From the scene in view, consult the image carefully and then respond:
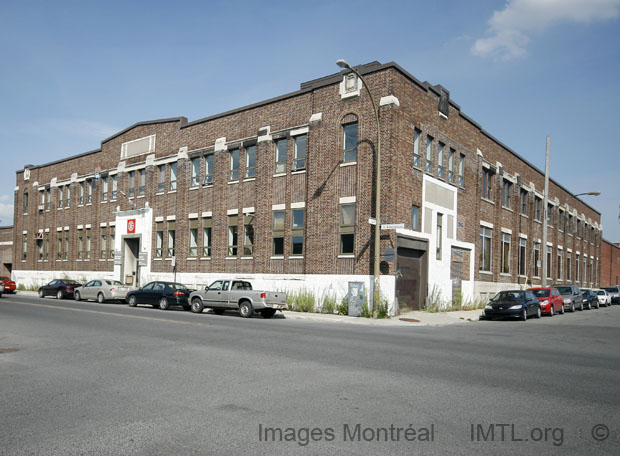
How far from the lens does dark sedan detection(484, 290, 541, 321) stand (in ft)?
75.6

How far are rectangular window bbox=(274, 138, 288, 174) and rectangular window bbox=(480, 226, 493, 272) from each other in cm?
1312

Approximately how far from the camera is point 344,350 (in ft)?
38.5

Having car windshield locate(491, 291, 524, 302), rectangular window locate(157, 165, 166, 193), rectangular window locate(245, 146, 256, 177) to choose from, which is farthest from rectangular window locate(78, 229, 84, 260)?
car windshield locate(491, 291, 524, 302)

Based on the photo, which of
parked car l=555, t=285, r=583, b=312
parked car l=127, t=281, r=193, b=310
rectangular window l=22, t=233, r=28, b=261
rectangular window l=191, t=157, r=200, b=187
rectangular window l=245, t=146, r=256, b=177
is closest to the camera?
parked car l=127, t=281, r=193, b=310

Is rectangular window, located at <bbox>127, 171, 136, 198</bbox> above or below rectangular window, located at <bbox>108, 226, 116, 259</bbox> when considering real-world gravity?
above

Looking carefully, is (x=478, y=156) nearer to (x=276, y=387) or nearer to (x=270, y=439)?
(x=276, y=387)

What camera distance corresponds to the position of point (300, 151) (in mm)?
27969

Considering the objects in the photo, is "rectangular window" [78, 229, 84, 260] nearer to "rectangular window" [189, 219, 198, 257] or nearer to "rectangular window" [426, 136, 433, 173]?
"rectangular window" [189, 219, 198, 257]

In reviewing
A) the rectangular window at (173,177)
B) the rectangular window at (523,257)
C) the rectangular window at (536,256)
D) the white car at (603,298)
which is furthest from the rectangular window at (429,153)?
the white car at (603,298)

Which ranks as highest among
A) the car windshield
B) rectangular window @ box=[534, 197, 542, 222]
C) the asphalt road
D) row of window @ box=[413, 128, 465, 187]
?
row of window @ box=[413, 128, 465, 187]

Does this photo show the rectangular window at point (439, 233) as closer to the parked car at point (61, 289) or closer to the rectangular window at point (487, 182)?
the rectangular window at point (487, 182)

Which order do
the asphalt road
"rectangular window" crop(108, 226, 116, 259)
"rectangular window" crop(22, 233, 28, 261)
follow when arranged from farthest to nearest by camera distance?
"rectangular window" crop(22, 233, 28, 261) < "rectangular window" crop(108, 226, 116, 259) < the asphalt road

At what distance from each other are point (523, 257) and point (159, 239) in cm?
2587

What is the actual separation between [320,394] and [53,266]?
43.6 meters
